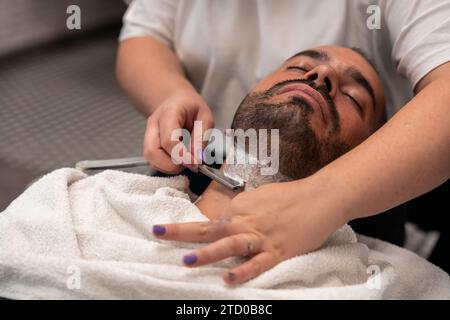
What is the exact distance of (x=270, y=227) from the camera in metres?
0.70

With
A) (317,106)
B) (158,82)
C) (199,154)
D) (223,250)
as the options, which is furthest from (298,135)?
(158,82)

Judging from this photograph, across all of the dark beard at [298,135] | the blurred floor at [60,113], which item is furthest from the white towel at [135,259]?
the blurred floor at [60,113]

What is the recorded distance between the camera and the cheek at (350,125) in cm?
89

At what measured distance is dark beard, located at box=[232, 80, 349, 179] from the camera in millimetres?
856

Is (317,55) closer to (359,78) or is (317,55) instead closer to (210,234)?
(359,78)

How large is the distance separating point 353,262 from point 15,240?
1.58 ft

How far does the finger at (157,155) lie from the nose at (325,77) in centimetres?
27

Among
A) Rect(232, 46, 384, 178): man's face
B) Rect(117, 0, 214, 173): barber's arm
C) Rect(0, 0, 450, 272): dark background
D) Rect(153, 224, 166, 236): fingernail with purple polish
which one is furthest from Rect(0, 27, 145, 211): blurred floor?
Rect(153, 224, 166, 236): fingernail with purple polish

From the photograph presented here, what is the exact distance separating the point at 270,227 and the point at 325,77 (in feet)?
1.06

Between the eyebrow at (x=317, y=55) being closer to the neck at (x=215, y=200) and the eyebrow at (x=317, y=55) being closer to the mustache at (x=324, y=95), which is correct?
the mustache at (x=324, y=95)

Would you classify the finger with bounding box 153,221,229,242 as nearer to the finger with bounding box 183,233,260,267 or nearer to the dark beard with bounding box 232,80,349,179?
the finger with bounding box 183,233,260,267

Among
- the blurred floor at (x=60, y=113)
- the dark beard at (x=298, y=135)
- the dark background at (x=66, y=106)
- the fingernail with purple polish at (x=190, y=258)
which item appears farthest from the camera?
the blurred floor at (x=60, y=113)

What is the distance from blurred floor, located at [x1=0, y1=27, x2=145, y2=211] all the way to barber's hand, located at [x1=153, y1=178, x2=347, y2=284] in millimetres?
909

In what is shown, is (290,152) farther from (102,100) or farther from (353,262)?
(102,100)
